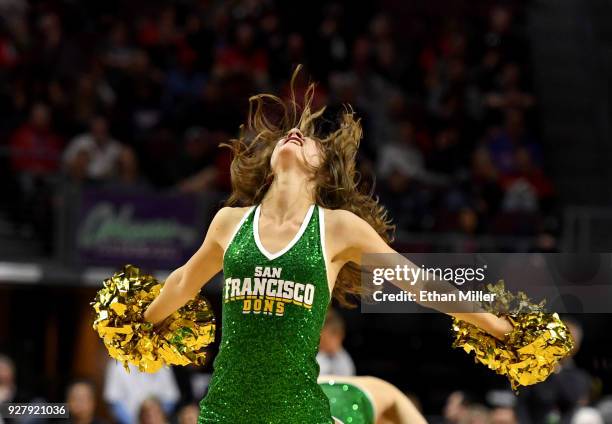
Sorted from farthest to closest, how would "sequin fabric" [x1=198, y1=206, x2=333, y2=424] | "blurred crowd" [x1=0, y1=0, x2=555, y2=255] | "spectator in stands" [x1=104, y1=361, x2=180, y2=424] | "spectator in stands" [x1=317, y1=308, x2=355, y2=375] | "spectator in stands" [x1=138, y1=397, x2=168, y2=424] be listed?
1. "blurred crowd" [x1=0, y1=0, x2=555, y2=255]
2. "spectator in stands" [x1=104, y1=361, x2=180, y2=424]
3. "spectator in stands" [x1=138, y1=397, x2=168, y2=424]
4. "spectator in stands" [x1=317, y1=308, x2=355, y2=375]
5. "sequin fabric" [x1=198, y1=206, x2=333, y2=424]

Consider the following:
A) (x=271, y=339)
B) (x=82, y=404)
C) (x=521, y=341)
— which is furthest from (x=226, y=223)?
(x=82, y=404)

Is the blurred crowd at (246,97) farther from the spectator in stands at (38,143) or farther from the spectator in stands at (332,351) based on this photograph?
the spectator in stands at (332,351)

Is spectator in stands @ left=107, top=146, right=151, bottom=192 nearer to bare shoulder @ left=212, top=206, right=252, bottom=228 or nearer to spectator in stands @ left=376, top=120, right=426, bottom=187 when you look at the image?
spectator in stands @ left=376, top=120, right=426, bottom=187

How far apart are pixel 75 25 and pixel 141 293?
7.37 m

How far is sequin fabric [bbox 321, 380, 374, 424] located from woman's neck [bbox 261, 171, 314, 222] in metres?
0.85

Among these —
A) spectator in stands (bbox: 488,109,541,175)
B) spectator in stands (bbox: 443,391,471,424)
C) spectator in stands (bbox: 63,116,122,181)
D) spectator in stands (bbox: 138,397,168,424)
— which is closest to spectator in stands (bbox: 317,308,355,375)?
spectator in stands (bbox: 443,391,471,424)

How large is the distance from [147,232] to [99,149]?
3.16 ft

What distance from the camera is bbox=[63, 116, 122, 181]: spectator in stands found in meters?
9.95

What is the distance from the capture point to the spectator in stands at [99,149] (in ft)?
32.6

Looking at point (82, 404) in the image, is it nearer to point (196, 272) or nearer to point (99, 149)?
point (196, 272)

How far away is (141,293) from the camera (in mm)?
4387

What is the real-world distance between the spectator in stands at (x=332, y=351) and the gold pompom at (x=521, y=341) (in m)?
2.45

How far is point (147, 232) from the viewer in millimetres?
9516

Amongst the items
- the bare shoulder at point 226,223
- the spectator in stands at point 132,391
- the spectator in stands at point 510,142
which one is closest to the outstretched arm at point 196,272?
the bare shoulder at point 226,223
